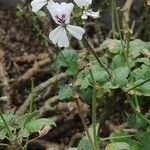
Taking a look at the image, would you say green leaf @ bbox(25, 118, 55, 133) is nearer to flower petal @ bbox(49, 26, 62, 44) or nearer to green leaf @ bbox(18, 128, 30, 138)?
green leaf @ bbox(18, 128, 30, 138)

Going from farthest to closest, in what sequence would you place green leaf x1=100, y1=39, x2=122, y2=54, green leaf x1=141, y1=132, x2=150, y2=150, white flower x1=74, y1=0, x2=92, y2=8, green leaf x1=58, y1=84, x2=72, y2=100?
1. green leaf x1=100, y1=39, x2=122, y2=54
2. green leaf x1=141, y1=132, x2=150, y2=150
3. green leaf x1=58, y1=84, x2=72, y2=100
4. white flower x1=74, y1=0, x2=92, y2=8

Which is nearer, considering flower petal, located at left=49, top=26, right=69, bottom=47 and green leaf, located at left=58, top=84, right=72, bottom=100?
flower petal, located at left=49, top=26, right=69, bottom=47

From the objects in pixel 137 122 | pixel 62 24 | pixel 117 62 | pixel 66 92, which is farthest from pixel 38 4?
pixel 137 122

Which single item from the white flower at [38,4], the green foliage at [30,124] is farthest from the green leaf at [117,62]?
the white flower at [38,4]

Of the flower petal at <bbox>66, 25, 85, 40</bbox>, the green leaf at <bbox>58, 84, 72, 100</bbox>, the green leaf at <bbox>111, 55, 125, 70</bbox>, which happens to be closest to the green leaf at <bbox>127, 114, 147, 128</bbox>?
the green leaf at <bbox>111, 55, 125, 70</bbox>

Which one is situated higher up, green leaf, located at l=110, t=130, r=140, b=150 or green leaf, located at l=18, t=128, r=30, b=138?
green leaf, located at l=18, t=128, r=30, b=138

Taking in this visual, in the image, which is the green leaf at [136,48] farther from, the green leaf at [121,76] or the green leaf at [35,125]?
the green leaf at [35,125]

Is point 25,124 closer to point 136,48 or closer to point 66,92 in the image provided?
point 66,92

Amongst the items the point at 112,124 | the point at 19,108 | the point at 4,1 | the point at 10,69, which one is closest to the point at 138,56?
the point at 112,124
